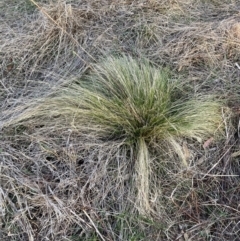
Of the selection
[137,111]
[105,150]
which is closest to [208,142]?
[137,111]

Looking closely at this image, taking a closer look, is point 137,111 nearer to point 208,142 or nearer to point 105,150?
point 105,150

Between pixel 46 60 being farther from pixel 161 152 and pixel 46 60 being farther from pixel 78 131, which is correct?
pixel 161 152

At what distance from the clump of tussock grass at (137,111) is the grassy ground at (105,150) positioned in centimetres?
2

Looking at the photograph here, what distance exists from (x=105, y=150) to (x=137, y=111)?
0.21 metres

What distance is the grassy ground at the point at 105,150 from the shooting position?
4.96ft

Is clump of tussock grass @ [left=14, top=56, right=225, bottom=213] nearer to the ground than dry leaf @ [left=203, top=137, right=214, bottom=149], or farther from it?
farther from it

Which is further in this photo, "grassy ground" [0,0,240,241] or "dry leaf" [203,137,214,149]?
"dry leaf" [203,137,214,149]

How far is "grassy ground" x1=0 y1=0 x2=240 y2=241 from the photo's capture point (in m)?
1.51

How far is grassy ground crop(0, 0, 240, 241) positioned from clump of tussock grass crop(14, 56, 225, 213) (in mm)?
19

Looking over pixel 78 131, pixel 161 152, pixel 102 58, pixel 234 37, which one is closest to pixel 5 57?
pixel 102 58

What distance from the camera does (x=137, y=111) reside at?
1.74 metres

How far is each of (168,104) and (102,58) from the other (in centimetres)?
44

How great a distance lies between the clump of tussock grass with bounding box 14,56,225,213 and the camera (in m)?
1.71

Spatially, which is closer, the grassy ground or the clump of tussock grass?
the grassy ground
